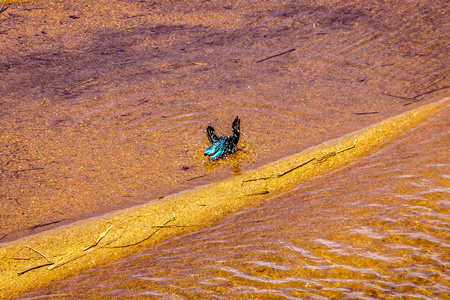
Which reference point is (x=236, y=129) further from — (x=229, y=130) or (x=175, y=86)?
(x=175, y=86)

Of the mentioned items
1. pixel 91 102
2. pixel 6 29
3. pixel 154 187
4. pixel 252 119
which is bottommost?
pixel 154 187

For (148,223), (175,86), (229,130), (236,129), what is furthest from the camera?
(175,86)

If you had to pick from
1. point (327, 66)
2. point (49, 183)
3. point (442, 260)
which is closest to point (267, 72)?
point (327, 66)

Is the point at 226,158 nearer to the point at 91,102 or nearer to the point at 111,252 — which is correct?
the point at 111,252

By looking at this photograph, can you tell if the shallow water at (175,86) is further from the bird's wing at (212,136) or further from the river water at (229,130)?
the bird's wing at (212,136)

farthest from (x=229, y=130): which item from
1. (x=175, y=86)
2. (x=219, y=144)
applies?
(x=175, y=86)

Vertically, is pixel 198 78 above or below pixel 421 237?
above

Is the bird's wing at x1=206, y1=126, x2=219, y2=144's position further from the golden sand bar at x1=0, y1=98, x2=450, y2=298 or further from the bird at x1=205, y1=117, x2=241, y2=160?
the golden sand bar at x1=0, y1=98, x2=450, y2=298
